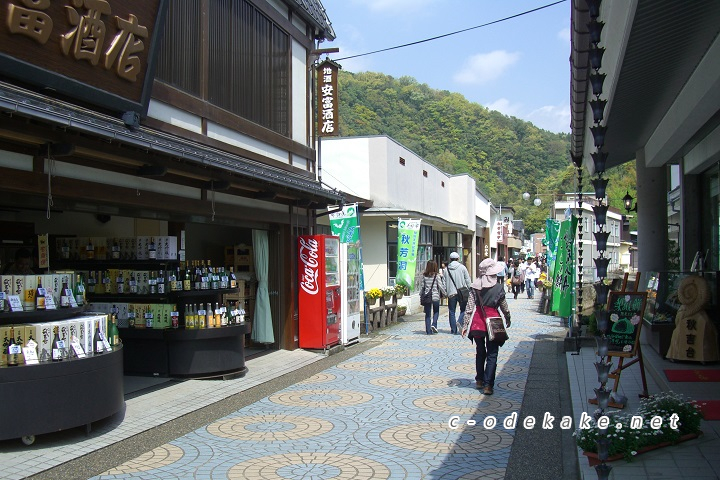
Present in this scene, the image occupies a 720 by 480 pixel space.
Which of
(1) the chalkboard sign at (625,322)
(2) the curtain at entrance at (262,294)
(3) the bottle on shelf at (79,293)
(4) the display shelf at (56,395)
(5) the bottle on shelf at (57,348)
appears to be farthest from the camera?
(2) the curtain at entrance at (262,294)

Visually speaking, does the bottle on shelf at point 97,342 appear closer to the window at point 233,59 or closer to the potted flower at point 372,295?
the window at point 233,59

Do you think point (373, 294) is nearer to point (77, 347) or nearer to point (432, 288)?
point (432, 288)

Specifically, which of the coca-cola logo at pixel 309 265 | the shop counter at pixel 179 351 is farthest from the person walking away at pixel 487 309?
the coca-cola logo at pixel 309 265

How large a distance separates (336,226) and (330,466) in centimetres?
954

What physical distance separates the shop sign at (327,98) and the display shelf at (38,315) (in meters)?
8.06

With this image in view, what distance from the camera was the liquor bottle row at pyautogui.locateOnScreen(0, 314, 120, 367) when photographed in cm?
630

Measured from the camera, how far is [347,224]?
15148 mm

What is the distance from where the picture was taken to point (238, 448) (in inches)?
260

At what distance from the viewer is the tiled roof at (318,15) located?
527 inches

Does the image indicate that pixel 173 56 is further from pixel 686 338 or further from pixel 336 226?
pixel 686 338

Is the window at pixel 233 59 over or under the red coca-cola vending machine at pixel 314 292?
over

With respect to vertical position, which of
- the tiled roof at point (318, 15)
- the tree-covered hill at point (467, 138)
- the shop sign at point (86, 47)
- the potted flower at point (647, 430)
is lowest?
the potted flower at point (647, 430)

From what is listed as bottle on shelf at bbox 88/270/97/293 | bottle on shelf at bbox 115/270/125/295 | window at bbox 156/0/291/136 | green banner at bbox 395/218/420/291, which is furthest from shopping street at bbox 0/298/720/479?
green banner at bbox 395/218/420/291

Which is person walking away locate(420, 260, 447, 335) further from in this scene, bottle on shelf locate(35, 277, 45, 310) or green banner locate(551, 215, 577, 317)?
bottle on shelf locate(35, 277, 45, 310)
